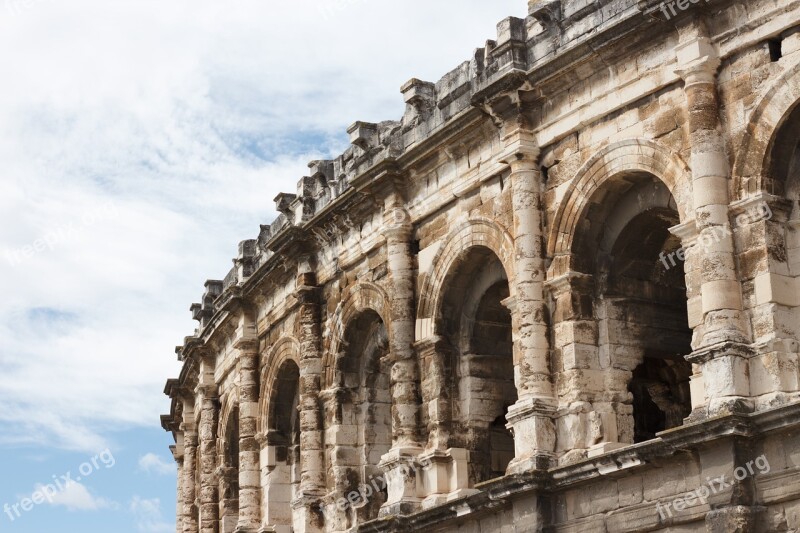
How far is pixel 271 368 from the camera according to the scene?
26.8m

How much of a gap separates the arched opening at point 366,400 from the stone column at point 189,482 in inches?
419

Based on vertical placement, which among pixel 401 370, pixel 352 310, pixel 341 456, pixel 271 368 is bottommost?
pixel 341 456

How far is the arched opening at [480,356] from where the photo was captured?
20.9 meters

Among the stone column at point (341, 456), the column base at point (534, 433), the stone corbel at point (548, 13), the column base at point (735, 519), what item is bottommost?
the column base at point (735, 519)

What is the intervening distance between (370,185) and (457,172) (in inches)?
71.9

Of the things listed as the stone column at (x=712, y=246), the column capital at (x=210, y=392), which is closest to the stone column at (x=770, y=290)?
the stone column at (x=712, y=246)

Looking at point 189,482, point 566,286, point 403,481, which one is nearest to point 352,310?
point 403,481

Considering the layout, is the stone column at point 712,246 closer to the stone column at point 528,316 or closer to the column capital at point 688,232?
the column capital at point 688,232

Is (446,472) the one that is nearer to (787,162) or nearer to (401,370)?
(401,370)

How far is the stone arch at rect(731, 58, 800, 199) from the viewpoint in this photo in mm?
16234

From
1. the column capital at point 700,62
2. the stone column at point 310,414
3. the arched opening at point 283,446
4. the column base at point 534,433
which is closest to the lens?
the column capital at point 700,62

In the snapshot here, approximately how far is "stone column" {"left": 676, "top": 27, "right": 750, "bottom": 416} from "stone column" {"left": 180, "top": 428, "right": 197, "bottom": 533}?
19.1 m

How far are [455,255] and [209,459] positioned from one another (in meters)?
11.6

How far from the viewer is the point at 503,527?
61.7ft
